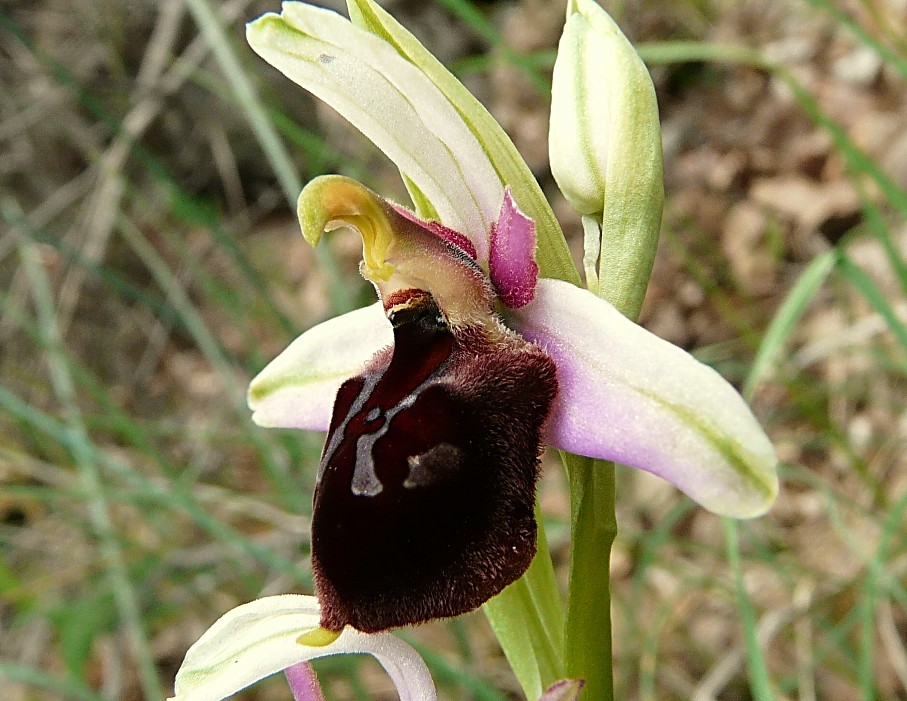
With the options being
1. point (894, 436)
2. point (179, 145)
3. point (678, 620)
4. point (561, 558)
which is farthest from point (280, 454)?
point (179, 145)

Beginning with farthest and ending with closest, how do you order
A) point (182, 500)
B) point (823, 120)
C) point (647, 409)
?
point (182, 500) < point (823, 120) < point (647, 409)

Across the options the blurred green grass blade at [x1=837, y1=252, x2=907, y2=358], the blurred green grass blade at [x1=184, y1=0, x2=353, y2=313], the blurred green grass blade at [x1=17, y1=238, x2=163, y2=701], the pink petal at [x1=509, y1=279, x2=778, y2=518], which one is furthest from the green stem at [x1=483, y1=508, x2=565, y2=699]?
the blurred green grass blade at [x1=17, y1=238, x2=163, y2=701]

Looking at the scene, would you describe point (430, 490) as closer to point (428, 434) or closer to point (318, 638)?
point (428, 434)

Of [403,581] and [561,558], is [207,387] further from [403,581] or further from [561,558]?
[403,581]

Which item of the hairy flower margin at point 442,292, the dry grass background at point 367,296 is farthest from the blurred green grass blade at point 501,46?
the hairy flower margin at point 442,292

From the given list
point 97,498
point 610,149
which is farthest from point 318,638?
point 97,498

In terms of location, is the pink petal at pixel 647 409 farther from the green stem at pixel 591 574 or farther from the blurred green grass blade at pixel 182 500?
the blurred green grass blade at pixel 182 500
